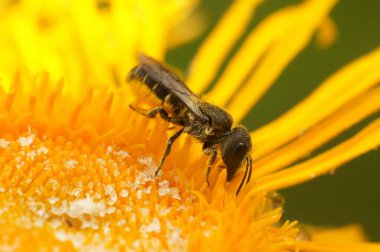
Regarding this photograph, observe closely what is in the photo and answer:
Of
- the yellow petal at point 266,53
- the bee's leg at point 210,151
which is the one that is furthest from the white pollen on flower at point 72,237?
the yellow petal at point 266,53

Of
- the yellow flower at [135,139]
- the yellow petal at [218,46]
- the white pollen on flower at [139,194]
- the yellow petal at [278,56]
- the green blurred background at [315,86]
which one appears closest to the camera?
the yellow flower at [135,139]

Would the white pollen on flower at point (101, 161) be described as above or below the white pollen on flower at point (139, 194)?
below

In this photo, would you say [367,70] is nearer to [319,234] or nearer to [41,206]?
[319,234]

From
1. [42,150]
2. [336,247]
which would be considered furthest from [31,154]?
[336,247]

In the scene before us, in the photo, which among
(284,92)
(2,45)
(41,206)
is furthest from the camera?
(284,92)

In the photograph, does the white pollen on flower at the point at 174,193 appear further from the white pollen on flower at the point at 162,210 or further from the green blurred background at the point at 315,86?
the green blurred background at the point at 315,86

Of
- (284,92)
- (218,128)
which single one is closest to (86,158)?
(218,128)

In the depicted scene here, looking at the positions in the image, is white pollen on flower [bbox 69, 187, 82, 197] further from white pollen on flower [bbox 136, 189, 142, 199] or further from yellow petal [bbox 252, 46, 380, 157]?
yellow petal [bbox 252, 46, 380, 157]

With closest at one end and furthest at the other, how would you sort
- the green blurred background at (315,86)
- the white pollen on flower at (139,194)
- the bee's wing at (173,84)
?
the white pollen on flower at (139,194)
the bee's wing at (173,84)
the green blurred background at (315,86)
